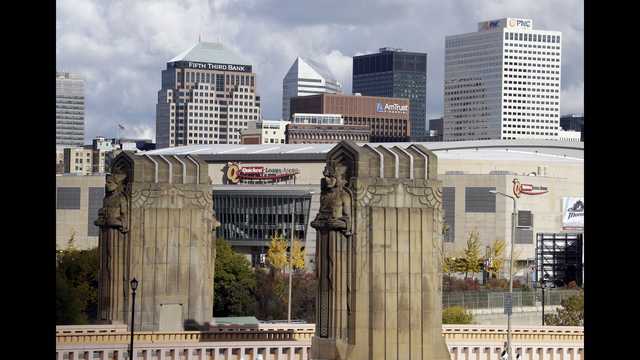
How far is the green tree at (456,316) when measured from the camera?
6500 centimetres

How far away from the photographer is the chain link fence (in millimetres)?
72625

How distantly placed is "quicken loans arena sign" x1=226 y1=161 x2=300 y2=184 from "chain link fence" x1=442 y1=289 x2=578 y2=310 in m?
66.1

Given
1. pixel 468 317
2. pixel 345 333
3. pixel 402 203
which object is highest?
pixel 402 203

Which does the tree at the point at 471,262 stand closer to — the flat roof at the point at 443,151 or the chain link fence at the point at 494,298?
the flat roof at the point at 443,151

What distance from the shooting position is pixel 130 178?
4600cm

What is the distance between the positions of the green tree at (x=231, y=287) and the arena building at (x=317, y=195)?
43857mm

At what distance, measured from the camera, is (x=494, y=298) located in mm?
76500

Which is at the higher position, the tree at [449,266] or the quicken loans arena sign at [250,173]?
the quicken loans arena sign at [250,173]

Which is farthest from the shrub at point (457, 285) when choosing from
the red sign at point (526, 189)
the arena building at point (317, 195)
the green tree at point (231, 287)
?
the red sign at point (526, 189)
